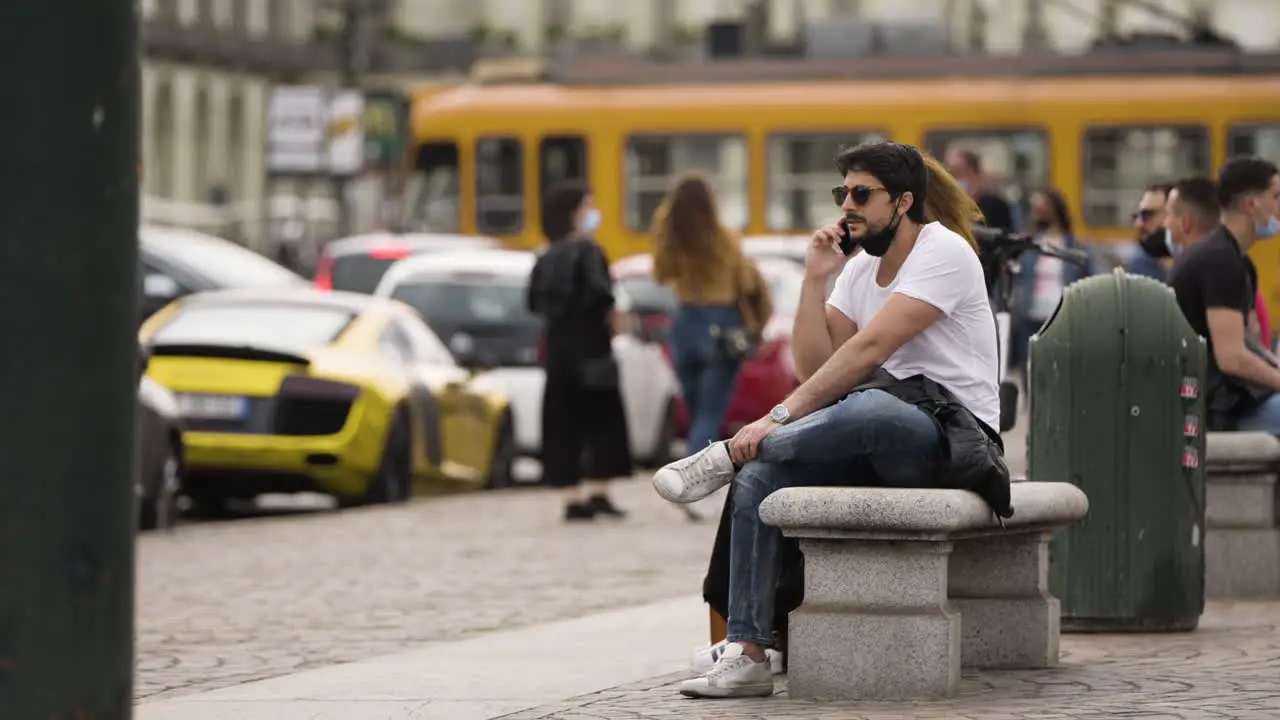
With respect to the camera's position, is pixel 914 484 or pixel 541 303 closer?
pixel 914 484

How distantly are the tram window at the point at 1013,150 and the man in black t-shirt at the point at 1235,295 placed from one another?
20355 millimetres

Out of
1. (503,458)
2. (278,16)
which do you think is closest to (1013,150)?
(503,458)

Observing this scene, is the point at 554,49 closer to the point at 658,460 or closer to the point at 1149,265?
the point at 658,460

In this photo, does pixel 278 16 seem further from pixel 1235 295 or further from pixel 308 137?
pixel 1235 295

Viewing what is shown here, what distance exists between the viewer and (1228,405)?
34.8ft

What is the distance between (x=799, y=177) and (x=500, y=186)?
3265mm

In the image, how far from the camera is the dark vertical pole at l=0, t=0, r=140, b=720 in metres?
4.80

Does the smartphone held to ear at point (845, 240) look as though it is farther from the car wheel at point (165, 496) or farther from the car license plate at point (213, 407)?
the car license plate at point (213, 407)

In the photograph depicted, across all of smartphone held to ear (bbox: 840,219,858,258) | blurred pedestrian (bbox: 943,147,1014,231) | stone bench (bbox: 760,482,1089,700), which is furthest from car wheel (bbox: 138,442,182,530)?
stone bench (bbox: 760,482,1089,700)

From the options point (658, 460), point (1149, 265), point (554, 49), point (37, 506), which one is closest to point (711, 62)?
A: point (658, 460)

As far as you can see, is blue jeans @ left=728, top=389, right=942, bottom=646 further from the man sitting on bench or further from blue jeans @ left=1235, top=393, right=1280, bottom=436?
blue jeans @ left=1235, top=393, right=1280, bottom=436

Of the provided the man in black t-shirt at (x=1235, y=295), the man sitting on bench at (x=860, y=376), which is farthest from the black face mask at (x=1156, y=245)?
the man sitting on bench at (x=860, y=376)

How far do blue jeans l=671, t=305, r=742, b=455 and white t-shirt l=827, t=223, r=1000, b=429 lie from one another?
7.61 m

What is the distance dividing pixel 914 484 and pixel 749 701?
0.67 metres
